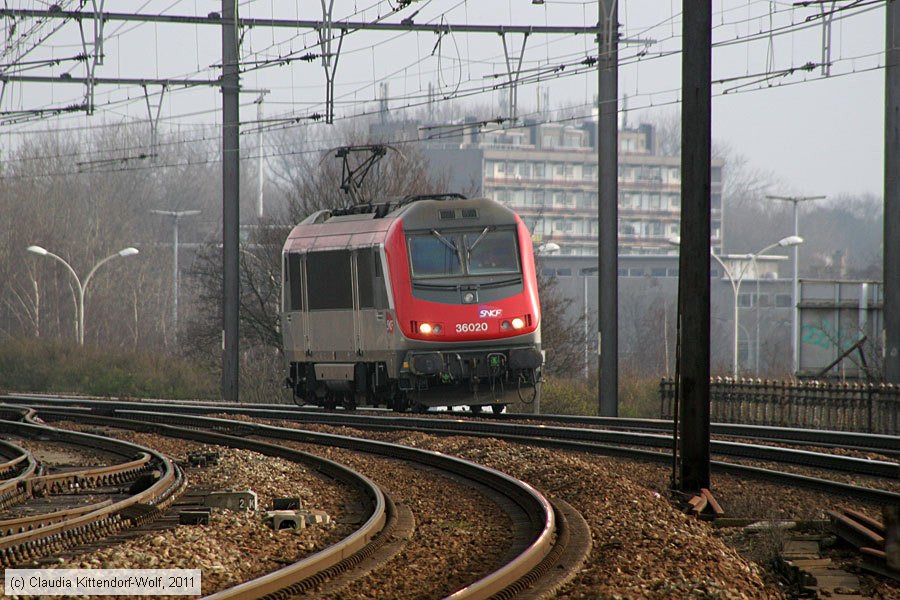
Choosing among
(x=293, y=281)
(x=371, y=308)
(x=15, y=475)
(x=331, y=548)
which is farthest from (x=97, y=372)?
(x=331, y=548)

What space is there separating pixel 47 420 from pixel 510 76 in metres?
10.6

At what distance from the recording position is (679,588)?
22.9 feet

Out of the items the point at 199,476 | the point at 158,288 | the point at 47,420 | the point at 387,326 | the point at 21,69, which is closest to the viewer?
the point at 199,476

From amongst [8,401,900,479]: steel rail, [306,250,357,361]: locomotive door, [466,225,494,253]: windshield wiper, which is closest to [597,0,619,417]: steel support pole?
[466,225,494,253]: windshield wiper

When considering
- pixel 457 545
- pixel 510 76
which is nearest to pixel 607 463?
pixel 457 545

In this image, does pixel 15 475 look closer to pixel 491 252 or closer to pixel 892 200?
pixel 491 252

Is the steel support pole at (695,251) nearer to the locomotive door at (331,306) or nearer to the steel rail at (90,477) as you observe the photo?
the steel rail at (90,477)

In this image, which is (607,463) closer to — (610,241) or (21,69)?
(610,241)

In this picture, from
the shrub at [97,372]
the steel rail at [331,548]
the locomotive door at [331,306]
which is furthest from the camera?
the shrub at [97,372]

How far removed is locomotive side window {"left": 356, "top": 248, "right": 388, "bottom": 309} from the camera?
2059 cm

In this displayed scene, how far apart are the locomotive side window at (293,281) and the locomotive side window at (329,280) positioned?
0.39m

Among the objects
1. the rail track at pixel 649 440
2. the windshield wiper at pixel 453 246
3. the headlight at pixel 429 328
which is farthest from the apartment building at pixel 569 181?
the rail track at pixel 649 440

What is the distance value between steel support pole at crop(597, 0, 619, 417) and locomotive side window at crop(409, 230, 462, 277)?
3503mm

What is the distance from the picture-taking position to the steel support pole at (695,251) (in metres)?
11.3
